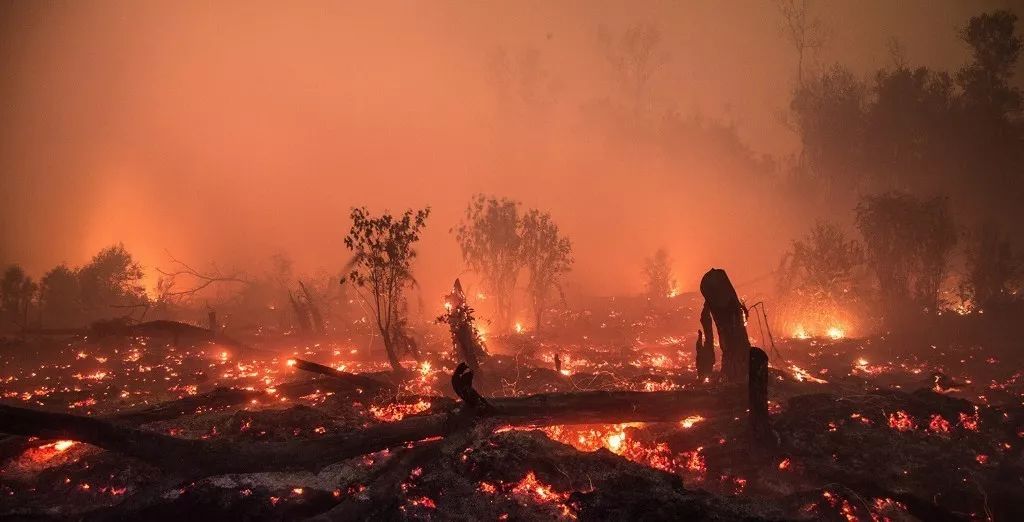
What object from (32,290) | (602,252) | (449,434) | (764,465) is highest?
(602,252)

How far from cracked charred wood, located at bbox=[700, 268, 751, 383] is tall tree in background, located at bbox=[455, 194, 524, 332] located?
111 ft

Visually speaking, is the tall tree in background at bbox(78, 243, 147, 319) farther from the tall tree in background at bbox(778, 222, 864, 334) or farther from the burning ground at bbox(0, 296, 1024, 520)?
the tall tree in background at bbox(778, 222, 864, 334)

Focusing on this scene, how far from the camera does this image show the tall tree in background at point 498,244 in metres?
49.3

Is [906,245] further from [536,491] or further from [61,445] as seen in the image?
[61,445]

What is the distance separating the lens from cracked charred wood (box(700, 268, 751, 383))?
1458 centimetres

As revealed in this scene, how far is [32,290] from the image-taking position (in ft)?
119

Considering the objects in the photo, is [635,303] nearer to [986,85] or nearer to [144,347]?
[986,85]

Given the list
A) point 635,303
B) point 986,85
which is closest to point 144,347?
point 635,303

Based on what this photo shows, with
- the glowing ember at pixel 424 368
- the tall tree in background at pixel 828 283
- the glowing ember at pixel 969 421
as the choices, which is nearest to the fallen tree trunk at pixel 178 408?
the glowing ember at pixel 424 368

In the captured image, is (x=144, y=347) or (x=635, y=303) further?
(x=635, y=303)

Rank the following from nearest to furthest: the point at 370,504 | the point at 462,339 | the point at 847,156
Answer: the point at 370,504
the point at 462,339
the point at 847,156

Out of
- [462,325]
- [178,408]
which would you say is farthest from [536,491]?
[462,325]

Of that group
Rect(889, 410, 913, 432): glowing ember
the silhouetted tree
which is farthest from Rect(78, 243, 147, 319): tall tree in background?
the silhouetted tree

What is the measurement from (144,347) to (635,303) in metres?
46.3
